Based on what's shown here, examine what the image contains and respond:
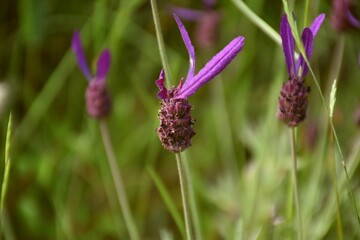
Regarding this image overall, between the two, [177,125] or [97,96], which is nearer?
[177,125]

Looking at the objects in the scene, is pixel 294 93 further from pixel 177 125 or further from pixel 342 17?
pixel 342 17

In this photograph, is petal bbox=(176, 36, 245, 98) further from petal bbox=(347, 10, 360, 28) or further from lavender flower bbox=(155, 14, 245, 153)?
petal bbox=(347, 10, 360, 28)

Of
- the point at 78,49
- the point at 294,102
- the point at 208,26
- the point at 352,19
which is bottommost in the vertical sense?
the point at 294,102

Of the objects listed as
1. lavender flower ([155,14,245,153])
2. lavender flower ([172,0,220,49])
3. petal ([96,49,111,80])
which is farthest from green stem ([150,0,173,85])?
lavender flower ([172,0,220,49])

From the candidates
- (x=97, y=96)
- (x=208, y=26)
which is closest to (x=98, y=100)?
(x=97, y=96)

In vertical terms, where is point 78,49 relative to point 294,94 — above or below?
above

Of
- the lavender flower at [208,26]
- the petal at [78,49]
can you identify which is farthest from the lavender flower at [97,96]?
the lavender flower at [208,26]

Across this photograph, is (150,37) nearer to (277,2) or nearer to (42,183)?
(277,2)

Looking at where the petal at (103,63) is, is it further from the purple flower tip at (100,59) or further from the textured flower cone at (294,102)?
the textured flower cone at (294,102)

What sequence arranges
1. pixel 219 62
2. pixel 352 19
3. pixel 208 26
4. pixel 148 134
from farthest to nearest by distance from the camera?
pixel 148 134 < pixel 208 26 < pixel 352 19 < pixel 219 62
